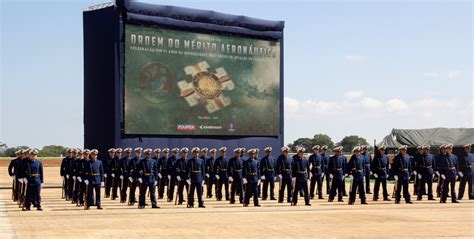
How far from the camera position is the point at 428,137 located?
35.4 m

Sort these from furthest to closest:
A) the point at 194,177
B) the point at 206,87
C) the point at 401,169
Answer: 1. the point at 206,87
2. the point at 401,169
3. the point at 194,177

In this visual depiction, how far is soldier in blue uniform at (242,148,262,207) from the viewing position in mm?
19875

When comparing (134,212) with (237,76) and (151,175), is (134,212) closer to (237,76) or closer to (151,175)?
(151,175)

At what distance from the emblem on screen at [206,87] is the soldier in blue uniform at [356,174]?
10.5 m

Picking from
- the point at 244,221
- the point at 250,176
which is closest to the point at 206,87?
the point at 250,176

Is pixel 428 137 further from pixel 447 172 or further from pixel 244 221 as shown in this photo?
pixel 244 221

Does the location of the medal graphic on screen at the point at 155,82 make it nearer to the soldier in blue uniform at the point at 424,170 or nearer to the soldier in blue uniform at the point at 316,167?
the soldier in blue uniform at the point at 316,167

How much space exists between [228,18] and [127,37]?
4.75m

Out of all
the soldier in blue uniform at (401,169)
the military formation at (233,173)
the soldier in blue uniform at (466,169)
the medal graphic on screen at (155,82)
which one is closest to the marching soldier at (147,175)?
the military formation at (233,173)

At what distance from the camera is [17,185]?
20.4 meters

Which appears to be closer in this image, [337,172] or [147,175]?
[147,175]

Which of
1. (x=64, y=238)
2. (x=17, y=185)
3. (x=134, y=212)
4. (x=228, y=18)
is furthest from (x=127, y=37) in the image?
(x=64, y=238)

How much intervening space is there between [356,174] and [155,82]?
11.0 m

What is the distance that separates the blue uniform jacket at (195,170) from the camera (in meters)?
19.3
